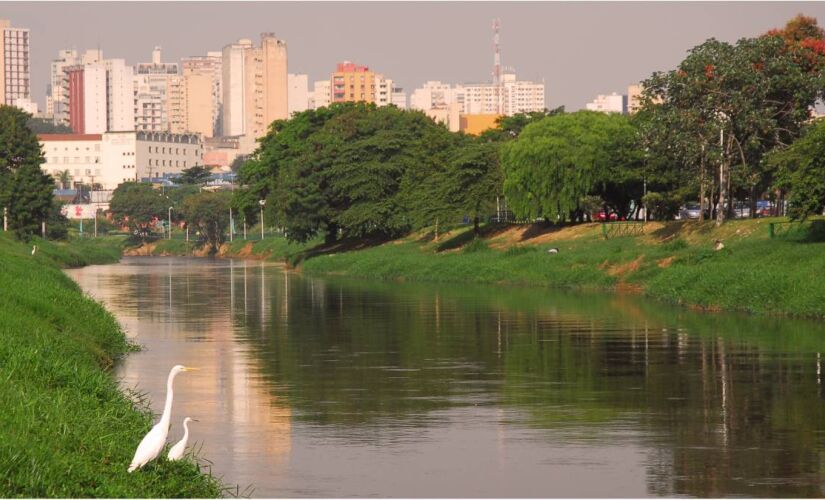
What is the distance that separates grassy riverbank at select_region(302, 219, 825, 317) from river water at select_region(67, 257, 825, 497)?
1.81 m

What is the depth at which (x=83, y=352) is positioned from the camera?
29734mm

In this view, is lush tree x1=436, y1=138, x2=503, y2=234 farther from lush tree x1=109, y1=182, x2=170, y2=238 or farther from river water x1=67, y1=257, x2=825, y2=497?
lush tree x1=109, y1=182, x2=170, y2=238

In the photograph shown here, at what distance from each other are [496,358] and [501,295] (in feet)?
81.1

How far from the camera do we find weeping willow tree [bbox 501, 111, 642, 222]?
252 ft

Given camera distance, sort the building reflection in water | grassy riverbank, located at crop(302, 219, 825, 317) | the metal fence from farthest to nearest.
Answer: the metal fence
grassy riverbank, located at crop(302, 219, 825, 317)
the building reflection in water

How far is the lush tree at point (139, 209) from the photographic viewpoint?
17255cm

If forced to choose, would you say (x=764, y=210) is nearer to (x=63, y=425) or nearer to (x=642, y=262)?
(x=642, y=262)

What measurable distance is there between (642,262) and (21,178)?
4776 centimetres

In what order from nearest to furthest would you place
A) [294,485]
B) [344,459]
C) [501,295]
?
[294,485]
[344,459]
[501,295]

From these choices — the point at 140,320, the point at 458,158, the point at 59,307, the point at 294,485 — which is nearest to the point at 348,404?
the point at 294,485

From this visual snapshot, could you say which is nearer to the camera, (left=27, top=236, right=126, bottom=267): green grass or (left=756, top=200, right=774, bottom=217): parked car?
(left=756, top=200, right=774, bottom=217): parked car

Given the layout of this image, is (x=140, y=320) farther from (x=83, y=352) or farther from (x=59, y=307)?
(x=83, y=352)

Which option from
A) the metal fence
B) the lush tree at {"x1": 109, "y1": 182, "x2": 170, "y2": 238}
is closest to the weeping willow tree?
the metal fence

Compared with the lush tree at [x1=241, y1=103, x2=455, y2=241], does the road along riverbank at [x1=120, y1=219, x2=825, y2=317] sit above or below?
below
